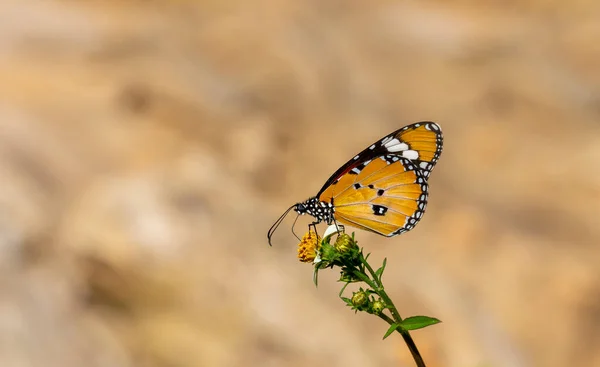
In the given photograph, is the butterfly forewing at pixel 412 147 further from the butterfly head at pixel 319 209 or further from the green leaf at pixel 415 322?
the green leaf at pixel 415 322

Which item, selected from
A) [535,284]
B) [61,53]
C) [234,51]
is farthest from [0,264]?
[535,284]

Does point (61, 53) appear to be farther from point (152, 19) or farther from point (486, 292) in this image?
point (486, 292)

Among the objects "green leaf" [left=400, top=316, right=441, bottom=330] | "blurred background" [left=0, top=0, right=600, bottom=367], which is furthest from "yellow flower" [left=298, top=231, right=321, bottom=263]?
"blurred background" [left=0, top=0, right=600, bottom=367]

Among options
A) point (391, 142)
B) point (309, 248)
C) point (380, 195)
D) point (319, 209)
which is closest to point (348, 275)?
point (309, 248)

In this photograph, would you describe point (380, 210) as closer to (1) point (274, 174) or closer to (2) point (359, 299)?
(2) point (359, 299)

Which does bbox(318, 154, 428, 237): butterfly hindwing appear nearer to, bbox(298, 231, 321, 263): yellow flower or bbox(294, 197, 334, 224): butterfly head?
bbox(294, 197, 334, 224): butterfly head
